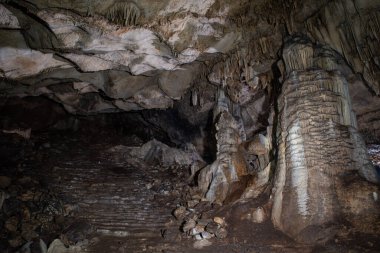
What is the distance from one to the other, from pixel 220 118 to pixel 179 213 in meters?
2.92

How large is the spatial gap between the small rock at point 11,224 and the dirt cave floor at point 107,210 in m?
0.02

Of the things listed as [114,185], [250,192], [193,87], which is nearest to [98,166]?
[114,185]

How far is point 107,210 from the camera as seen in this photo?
22.6ft

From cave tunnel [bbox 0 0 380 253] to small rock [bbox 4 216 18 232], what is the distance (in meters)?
0.03

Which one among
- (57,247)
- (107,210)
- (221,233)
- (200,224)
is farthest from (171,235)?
(107,210)

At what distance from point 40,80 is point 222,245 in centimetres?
704

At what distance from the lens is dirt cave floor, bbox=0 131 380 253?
4.88m

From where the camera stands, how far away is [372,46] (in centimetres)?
506

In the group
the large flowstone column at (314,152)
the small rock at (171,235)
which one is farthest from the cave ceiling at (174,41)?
the small rock at (171,235)

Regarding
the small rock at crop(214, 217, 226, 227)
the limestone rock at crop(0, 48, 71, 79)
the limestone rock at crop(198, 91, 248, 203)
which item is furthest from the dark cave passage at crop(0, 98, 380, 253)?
the limestone rock at crop(0, 48, 71, 79)

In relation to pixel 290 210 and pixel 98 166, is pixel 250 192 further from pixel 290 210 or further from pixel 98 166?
pixel 98 166

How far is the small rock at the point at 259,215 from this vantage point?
528cm

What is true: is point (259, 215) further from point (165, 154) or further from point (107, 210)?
point (165, 154)

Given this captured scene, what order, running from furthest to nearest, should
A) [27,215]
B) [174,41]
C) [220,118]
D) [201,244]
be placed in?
[220,118] < [174,41] < [27,215] < [201,244]
